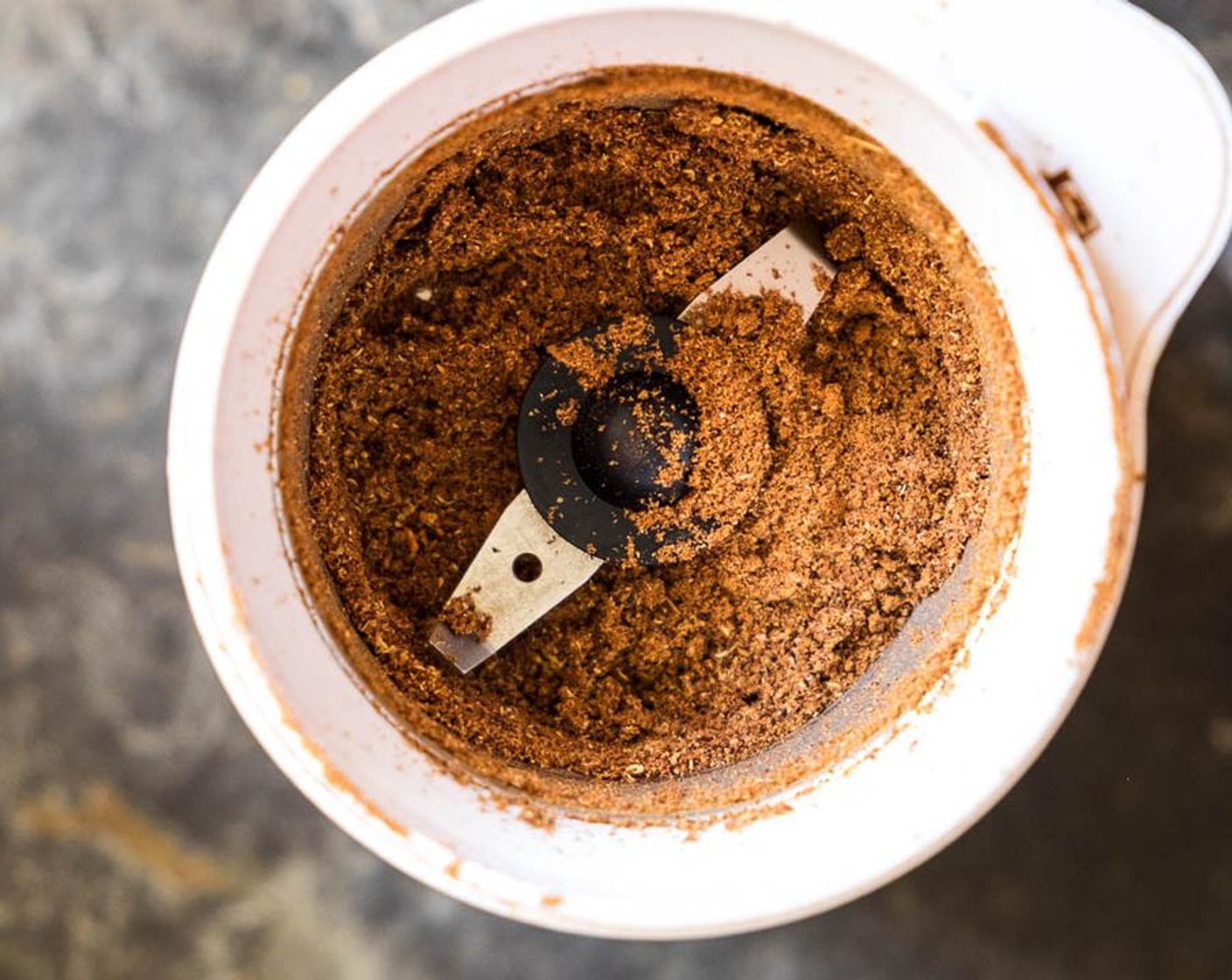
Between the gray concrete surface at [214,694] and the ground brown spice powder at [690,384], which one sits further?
the gray concrete surface at [214,694]

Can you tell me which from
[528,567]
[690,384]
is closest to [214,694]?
[528,567]

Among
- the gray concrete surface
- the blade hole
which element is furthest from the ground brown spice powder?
the gray concrete surface

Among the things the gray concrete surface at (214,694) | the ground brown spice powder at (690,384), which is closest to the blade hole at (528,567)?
the ground brown spice powder at (690,384)

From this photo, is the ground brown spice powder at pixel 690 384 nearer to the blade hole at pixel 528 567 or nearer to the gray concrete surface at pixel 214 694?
the blade hole at pixel 528 567

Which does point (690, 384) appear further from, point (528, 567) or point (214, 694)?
point (214, 694)

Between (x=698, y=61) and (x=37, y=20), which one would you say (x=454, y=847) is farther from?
(x=37, y=20)

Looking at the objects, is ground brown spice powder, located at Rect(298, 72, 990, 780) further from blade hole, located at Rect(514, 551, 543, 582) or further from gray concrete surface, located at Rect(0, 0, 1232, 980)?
gray concrete surface, located at Rect(0, 0, 1232, 980)
